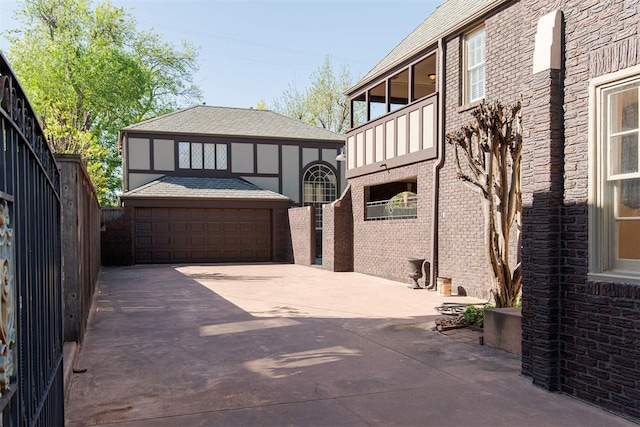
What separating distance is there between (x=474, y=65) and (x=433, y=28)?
289 centimetres

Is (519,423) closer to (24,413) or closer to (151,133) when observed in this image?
(24,413)

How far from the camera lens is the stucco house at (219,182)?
20.5 meters

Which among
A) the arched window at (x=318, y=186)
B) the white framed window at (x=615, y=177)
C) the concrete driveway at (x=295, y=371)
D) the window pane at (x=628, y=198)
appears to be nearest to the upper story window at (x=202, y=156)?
the arched window at (x=318, y=186)

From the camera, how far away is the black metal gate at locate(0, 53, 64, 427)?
1.70 m

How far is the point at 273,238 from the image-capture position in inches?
866

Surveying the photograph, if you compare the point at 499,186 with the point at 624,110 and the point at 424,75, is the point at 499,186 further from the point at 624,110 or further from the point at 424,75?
the point at 424,75

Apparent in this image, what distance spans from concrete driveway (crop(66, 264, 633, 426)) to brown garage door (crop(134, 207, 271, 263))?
10.5 meters

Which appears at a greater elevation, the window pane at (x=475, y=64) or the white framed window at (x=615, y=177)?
the window pane at (x=475, y=64)

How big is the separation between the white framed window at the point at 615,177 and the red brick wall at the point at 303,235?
49.8 feet

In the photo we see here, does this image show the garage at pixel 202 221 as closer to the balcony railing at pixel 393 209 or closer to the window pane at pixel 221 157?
the window pane at pixel 221 157

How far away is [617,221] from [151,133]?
20.4 metres

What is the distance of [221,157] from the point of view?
23281 millimetres

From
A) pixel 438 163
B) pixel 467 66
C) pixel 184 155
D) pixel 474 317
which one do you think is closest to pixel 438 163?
pixel 438 163

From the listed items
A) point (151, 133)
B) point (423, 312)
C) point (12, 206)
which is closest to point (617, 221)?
point (12, 206)
